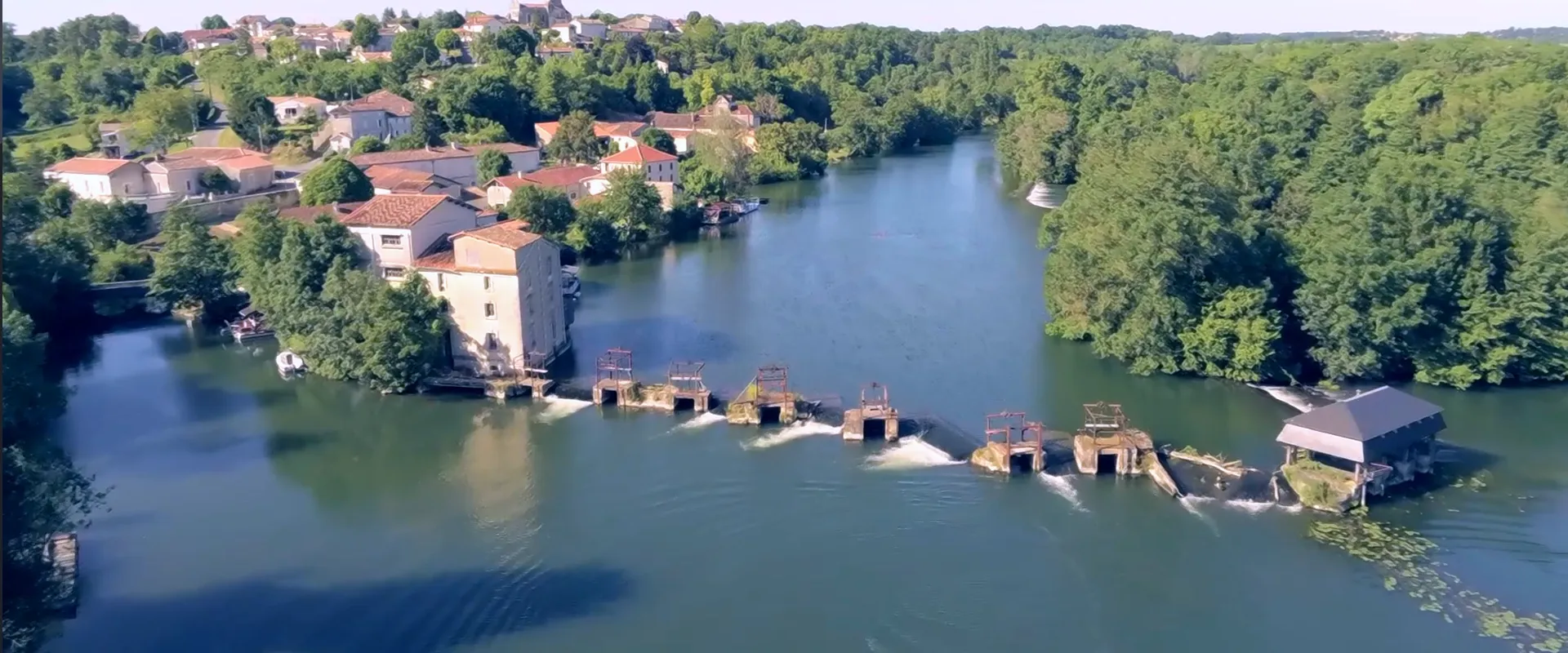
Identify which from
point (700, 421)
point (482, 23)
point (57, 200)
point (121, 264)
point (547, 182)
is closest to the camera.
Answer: point (700, 421)

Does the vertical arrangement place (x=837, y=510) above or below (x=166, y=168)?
below

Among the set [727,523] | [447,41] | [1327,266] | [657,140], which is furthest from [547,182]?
[447,41]

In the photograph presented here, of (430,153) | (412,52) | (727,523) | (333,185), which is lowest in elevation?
(727,523)

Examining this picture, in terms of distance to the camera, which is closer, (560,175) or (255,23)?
(560,175)

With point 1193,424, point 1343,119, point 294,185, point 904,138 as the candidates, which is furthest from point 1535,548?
point 904,138

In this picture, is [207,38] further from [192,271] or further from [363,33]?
[192,271]

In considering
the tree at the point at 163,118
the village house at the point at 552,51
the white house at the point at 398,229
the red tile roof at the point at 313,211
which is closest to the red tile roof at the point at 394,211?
the white house at the point at 398,229

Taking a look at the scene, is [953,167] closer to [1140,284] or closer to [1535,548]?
[1140,284]
